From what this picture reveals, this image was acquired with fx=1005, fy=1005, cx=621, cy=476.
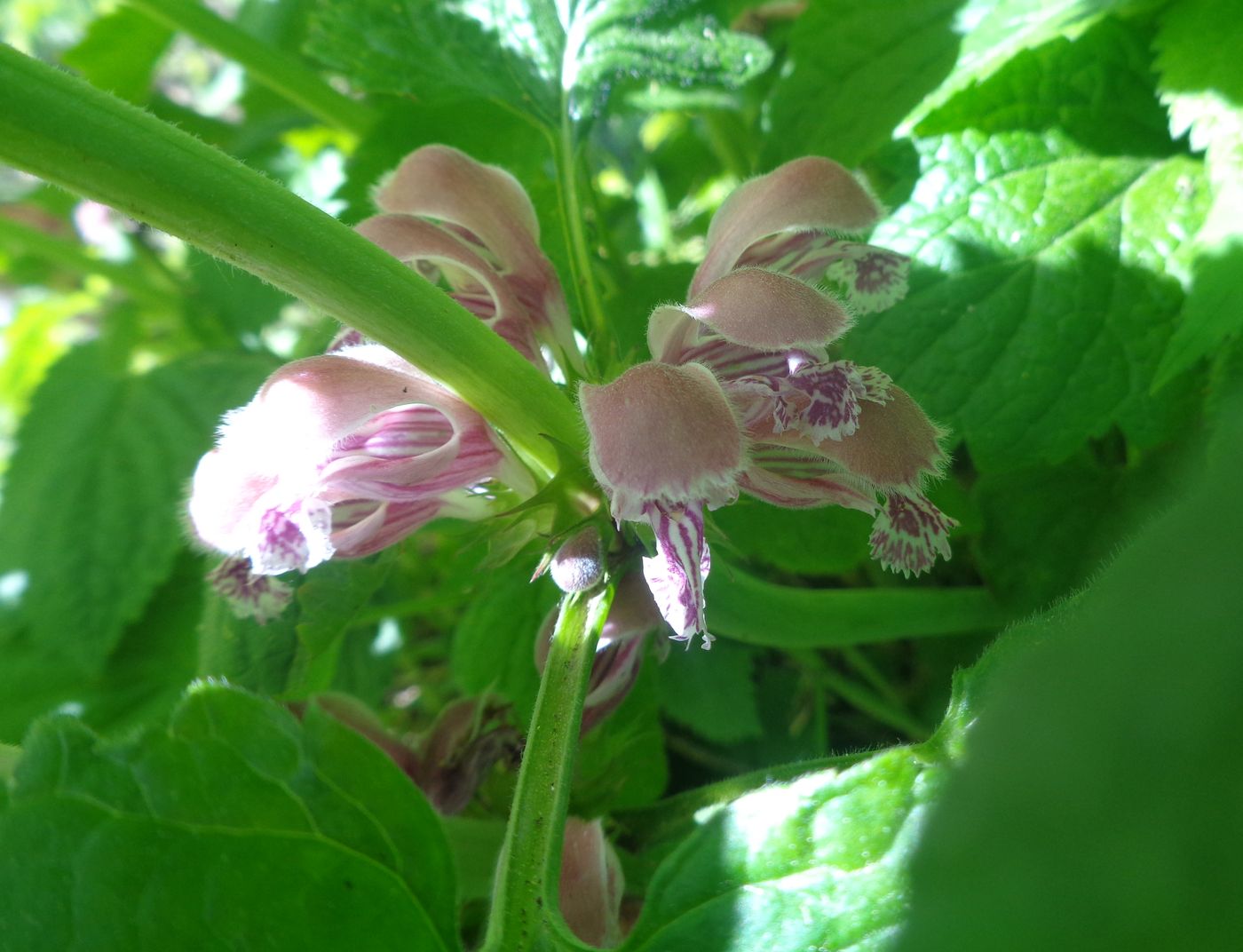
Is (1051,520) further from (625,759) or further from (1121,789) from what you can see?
(1121,789)

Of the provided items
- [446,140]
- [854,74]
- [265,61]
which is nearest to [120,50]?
[265,61]

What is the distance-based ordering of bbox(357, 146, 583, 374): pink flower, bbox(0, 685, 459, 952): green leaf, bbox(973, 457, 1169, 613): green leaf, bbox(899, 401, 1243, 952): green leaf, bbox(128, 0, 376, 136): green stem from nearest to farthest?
1. bbox(899, 401, 1243, 952): green leaf
2. bbox(0, 685, 459, 952): green leaf
3. bbox(357, 146, 583, 374): pink flower
4. bbox(973, 457, 1169, 613): green leaf
5. bbox(128, 0, 376, 136): green stem

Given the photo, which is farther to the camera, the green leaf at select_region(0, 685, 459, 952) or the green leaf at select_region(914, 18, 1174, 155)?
the green leaf at select_region(914, 18, 1174, 155)

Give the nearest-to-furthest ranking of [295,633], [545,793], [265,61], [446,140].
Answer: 1. [545,793]
2. [295,633]
3. [446,140]
4. [265,61]

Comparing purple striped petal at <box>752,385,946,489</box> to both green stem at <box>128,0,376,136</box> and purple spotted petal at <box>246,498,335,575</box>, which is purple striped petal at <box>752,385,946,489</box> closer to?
purple spotted petal at <box>246,498,335,575</box>

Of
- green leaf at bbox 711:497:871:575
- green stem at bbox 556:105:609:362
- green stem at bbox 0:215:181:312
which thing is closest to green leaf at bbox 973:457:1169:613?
green leaf at bbox 711:497:871:575

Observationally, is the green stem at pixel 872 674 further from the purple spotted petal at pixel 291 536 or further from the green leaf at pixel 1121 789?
the green leaf at pixel 1121 789
